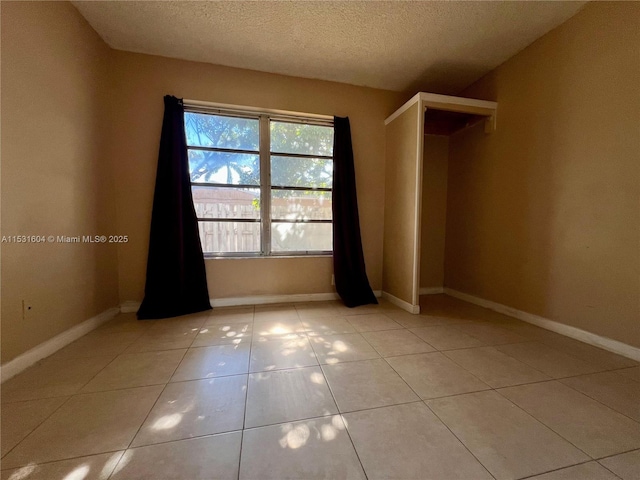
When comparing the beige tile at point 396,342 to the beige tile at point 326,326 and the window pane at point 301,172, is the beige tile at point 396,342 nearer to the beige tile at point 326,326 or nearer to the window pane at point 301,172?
the beige tile at point 326,326

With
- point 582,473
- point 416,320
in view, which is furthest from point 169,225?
point 582,473

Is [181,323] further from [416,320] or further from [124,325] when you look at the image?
[416,320]

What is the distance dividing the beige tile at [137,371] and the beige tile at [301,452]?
31.4 inches

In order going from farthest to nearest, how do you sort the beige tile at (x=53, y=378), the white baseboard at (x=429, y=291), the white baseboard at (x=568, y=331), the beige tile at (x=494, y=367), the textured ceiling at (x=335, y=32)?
the white baseboard at (x=429, y=291)
the textured ceiling at (x=335, y=32)
the white baseboard at (x=568, y=331)
the beige tile at (x=494, y=367)
the beige tile at (x=53, y=378)

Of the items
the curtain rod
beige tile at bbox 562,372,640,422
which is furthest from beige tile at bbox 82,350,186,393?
the curtain rod

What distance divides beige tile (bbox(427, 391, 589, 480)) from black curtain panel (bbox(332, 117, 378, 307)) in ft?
5.66

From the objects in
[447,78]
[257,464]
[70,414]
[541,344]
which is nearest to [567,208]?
[541,344]

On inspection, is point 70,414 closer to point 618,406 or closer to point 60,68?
point 60,68

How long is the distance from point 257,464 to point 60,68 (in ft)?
9.64

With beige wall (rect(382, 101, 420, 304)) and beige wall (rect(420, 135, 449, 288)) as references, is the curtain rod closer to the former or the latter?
beige wall (rect(382, 101, 420, 304))

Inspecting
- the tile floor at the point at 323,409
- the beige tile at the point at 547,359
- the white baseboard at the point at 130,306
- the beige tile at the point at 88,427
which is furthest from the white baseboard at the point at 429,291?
the white baseboard at the point at 130,306

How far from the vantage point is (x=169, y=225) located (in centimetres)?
253

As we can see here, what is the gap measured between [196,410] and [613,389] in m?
2.26

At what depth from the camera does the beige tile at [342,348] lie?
168cm
